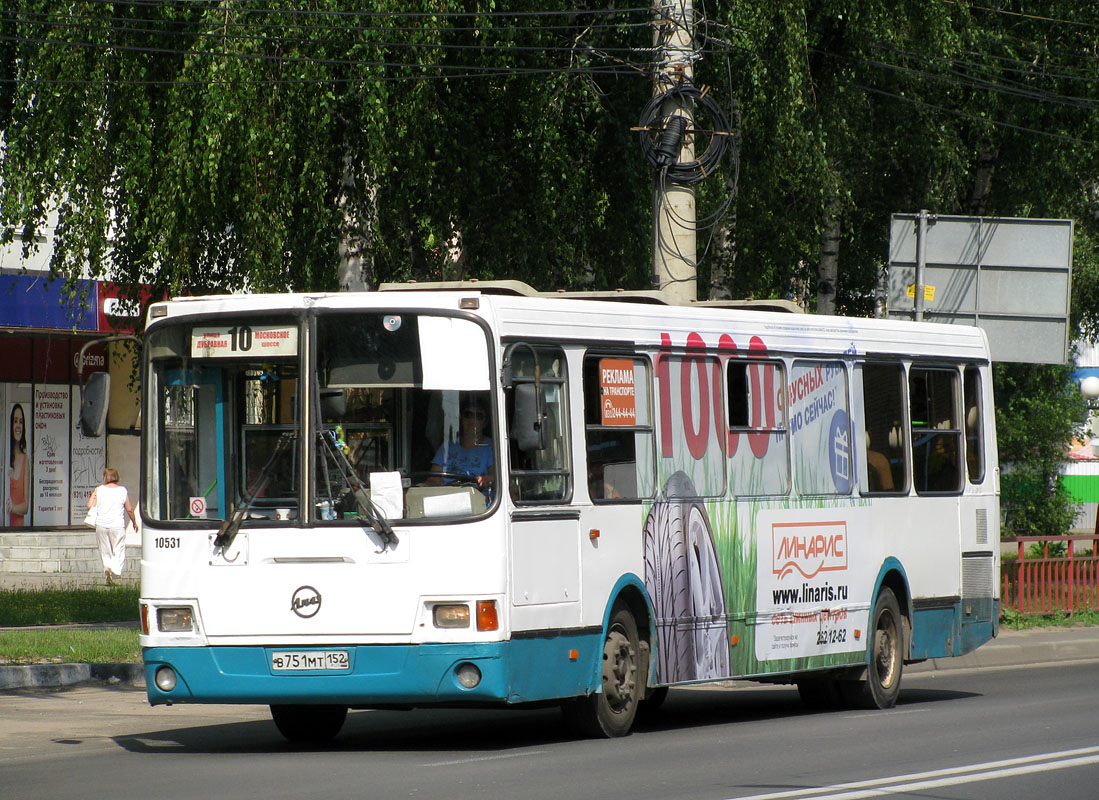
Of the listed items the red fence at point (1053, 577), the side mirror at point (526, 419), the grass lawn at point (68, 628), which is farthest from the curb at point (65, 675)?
the red fence at point (1053, 577)

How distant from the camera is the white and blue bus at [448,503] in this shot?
1060 cm

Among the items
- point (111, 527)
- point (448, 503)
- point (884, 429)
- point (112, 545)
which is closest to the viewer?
point (448, 503)

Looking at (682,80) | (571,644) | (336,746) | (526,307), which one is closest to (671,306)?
(526,307)

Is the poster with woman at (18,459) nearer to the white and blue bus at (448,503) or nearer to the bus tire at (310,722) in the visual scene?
the bus tire at (310,722)

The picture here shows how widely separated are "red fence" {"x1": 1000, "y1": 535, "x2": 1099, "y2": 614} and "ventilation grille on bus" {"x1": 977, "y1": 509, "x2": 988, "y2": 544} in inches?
253

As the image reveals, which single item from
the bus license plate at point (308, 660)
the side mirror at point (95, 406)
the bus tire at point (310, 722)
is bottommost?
the bus tire at point (310, 722)

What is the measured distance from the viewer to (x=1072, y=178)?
1008 inches

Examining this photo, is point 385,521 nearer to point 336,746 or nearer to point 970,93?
point 336,746

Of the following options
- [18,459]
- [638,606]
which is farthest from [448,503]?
[18,459]

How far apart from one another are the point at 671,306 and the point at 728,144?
6.52 metres

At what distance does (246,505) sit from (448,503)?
3.91 ft

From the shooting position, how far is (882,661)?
572 inches

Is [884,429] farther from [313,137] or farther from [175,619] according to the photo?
[313,137]

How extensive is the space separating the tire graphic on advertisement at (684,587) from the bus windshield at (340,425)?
5.97 ft
